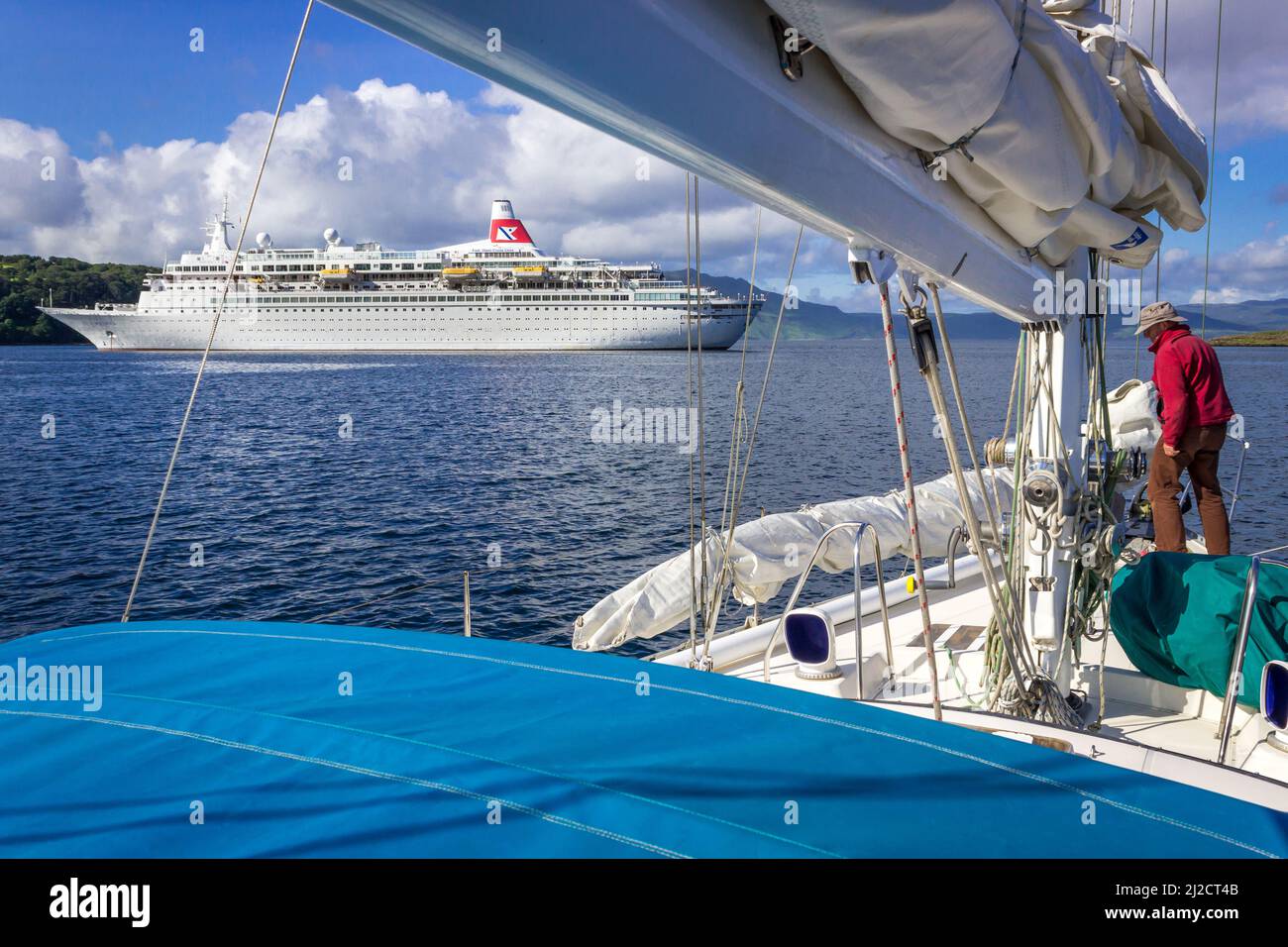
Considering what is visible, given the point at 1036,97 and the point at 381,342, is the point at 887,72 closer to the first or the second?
the point at 1036,97

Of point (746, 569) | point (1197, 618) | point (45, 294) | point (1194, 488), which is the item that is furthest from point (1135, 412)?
point (45, 294)

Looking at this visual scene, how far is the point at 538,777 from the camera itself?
150 cm

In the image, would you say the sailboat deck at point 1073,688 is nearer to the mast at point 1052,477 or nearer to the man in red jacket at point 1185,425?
the mast at point 1052,477

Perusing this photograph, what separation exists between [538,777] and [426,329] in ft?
214

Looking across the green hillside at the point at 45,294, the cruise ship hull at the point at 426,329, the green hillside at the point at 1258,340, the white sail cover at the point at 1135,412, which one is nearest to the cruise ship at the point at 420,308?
the cruise ship hull at the point at 426,329

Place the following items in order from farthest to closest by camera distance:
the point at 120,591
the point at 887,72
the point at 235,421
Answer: the point at 235,421 < the point at 120,591 < the point at 887,72

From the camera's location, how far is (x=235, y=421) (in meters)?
27.5

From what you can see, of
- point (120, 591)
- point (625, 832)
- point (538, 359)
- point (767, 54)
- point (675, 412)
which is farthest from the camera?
point (538, 359)

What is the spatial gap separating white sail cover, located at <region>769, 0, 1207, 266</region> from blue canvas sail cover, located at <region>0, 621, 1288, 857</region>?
108 centimetres

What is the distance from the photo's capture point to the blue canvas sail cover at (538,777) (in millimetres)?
1341

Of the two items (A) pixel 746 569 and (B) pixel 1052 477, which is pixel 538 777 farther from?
(A) pixel 746 569

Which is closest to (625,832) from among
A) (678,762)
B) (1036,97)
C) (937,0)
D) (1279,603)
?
(678,762)

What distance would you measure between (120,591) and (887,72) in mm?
11623
